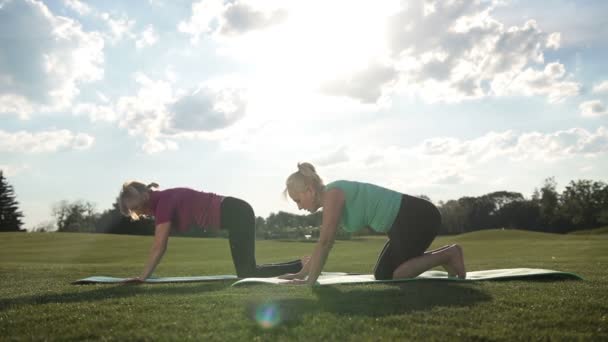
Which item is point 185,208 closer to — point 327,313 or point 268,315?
point 268,315

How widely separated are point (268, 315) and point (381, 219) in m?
2.72

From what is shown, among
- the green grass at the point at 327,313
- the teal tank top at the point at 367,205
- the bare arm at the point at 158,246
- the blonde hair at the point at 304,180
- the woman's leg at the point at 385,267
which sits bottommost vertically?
the green grass at the point at 327,313

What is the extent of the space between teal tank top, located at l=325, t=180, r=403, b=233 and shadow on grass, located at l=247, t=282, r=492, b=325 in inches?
35.9

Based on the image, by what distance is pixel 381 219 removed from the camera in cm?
630

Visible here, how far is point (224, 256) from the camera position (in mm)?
22297

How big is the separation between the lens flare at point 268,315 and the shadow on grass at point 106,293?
166 centimetres

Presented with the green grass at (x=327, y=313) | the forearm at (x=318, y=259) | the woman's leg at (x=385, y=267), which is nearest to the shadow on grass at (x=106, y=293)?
the green grass at (x=327, y=313)

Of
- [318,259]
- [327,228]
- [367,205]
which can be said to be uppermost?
[367,205]

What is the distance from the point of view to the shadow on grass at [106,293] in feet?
17.0

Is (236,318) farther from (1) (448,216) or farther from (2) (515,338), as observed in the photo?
(1) (448,216)

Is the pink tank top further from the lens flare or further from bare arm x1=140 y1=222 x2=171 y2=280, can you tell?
the lens flare

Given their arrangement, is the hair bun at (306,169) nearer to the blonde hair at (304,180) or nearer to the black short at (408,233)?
the blonde hair at (304,180)

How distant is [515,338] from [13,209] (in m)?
76.7

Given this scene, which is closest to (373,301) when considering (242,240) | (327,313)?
(327,313)
